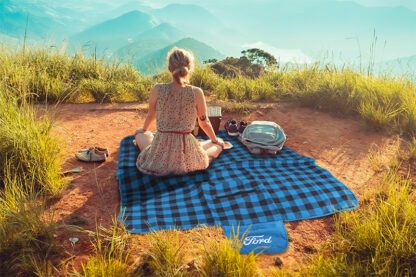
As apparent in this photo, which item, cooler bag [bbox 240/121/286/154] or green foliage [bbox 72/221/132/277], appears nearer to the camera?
green foliage [bbox 72/221/132/277]

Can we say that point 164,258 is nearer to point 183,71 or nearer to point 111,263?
point 111,263

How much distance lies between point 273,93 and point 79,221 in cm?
541

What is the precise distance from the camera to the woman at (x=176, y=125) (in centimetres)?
380

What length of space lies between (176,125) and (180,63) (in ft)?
2.40

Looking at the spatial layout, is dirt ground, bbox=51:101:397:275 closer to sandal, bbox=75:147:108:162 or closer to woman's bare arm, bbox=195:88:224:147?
sandal, bbox=75:147:108:162

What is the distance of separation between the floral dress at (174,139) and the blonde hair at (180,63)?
200 millimetres

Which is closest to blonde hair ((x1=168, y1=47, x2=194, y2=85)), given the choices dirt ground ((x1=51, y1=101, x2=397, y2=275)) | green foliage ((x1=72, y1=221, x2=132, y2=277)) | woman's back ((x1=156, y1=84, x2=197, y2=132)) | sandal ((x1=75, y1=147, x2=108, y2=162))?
woman's back ((x1=156, y1=84, x2=197, y2=132))

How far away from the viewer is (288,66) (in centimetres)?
869

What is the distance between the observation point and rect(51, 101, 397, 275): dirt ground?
3.05 m

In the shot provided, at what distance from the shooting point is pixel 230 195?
12.2ft

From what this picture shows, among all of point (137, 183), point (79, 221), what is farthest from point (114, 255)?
point (137, 183)

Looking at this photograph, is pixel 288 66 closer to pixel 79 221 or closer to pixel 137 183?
pixel 137 183

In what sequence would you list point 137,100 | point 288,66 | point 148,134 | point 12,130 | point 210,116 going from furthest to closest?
point 288,66, point 137,100, point 210,116, point 148,134, point 12,130

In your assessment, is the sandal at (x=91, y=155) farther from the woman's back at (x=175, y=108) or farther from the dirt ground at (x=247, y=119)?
the woman's back at (x=175, y=108)
